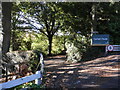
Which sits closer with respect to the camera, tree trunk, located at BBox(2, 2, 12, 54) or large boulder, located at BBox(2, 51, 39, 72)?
large boulder, located at BBox(2, 51, 39, 72)

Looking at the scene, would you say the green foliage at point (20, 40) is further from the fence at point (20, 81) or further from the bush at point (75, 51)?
the fence at point (20, 81)

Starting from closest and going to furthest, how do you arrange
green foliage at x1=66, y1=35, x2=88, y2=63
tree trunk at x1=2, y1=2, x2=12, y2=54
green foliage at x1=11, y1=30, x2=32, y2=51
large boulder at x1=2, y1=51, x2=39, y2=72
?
large boulder at x1=2, y1=51, x2=39, y2=72
green foliage at x1=66, y1=35, x2=88, y2=63
tree trunk at x1=2, y1=2, x2=12, y2=54
green foliage at x1=11, y1=30, x2=32, y2=51

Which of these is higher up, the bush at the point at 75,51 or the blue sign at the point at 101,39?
the blue sign at the point at 101,39

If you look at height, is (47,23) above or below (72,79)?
above

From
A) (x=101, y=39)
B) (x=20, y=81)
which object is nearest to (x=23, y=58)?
(x=20, y=81)

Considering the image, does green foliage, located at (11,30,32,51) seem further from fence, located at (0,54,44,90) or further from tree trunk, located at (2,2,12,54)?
fence, located at (0,54,44,90)

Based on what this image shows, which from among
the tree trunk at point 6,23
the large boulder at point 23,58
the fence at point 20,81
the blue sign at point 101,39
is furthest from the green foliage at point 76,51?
the tree trunk at point 6,23

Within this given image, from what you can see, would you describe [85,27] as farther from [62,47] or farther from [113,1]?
[62,47]

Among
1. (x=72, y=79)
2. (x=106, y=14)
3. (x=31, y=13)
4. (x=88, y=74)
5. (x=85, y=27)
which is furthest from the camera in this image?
(x=31, y=13)

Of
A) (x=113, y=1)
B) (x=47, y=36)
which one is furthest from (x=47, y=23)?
(x=113, y=1)

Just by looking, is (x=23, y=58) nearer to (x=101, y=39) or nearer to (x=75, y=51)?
(x=75, y=51)

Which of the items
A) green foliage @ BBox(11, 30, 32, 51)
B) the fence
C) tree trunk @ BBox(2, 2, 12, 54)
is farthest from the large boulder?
green foliage @ BBox(11, 30, 32, 51)

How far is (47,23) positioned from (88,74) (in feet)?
35.7

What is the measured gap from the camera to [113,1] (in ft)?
28.9
